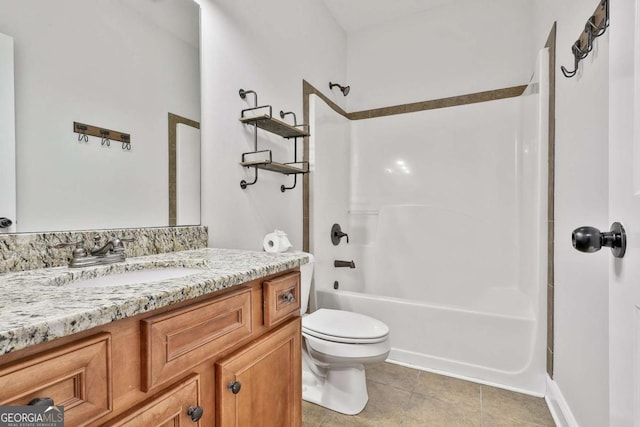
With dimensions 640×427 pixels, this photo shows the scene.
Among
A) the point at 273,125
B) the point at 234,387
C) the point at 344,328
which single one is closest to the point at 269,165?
the point at 273,125

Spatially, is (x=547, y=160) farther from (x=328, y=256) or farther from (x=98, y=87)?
(x=98, y=87)

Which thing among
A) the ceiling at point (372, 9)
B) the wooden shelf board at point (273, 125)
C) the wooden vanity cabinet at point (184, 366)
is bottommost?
the wooden vanity cabinet at point (184, 366)

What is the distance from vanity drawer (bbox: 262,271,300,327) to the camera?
94 centimetres

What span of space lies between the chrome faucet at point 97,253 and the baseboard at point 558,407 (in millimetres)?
Answer: 1927

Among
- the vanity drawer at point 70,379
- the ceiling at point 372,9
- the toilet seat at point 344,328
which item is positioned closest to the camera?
the vanity drawer at point 70,379

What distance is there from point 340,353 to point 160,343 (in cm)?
107

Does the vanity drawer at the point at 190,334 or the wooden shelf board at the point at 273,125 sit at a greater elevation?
the wooden shelf board at the point at 273,125

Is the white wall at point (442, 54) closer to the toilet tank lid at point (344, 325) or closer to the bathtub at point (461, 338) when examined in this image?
the bathtub at point (461, 338)

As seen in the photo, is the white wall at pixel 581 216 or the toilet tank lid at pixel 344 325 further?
the toilet tank lid at pixel 344 325

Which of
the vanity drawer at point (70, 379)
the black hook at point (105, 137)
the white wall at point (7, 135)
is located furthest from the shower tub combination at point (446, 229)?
the vanity drawer at point (70, 379)

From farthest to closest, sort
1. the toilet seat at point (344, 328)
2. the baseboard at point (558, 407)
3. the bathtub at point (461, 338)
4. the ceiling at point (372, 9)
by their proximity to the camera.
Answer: the ceiling at point (372, 9) → the bathtub at point (461, 338) → the toilet seat at point (344, 328) → the baseboard at point (558, 407)

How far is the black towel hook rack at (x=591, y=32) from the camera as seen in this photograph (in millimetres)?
1019

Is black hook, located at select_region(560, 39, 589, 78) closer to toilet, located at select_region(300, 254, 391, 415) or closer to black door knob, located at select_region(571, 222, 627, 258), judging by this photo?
black door knob, located at select_region(571, 222, 627, 258)

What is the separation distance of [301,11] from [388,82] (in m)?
0.95
